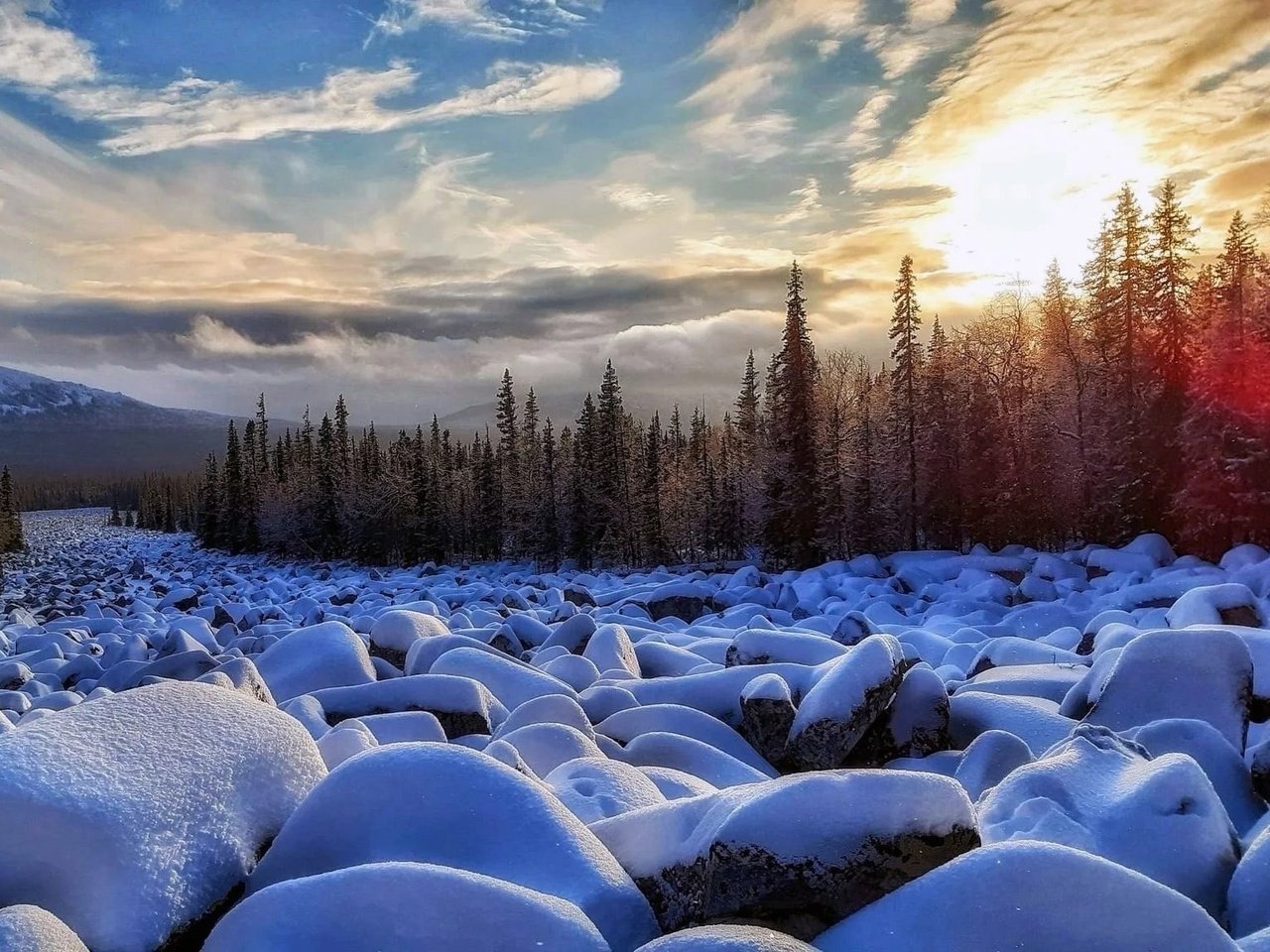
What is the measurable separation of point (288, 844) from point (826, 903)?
1.88 metres

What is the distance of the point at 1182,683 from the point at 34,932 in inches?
260

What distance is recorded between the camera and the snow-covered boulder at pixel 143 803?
109 inches

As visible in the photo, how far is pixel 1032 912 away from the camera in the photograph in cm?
266

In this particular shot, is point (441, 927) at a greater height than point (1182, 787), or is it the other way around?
point (441, 927)

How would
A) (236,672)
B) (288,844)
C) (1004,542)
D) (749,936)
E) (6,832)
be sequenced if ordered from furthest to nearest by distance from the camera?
1. (1004,542)
2. (236,672)
3. (288,844)
4. (6,832)
5. (749,936)

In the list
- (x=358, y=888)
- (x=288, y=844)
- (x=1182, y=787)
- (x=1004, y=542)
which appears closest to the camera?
(x=358, y=888)

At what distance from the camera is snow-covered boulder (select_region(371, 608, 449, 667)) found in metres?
10.3

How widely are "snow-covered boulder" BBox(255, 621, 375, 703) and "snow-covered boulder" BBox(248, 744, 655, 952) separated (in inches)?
191

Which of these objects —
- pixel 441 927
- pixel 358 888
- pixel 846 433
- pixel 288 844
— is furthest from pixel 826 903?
pixel 846 433

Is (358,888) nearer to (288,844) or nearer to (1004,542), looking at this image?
(288,844)

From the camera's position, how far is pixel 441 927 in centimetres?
252

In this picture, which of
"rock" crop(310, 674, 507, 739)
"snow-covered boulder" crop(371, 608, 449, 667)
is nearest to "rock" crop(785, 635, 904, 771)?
"rock" crop(310, 674, 507, 739)

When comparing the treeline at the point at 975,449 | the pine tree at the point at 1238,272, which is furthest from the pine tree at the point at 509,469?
the pine tree at the point at 1238,272

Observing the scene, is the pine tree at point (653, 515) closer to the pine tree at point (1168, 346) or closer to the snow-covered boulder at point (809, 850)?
the pine tree at point (1168, 346)
